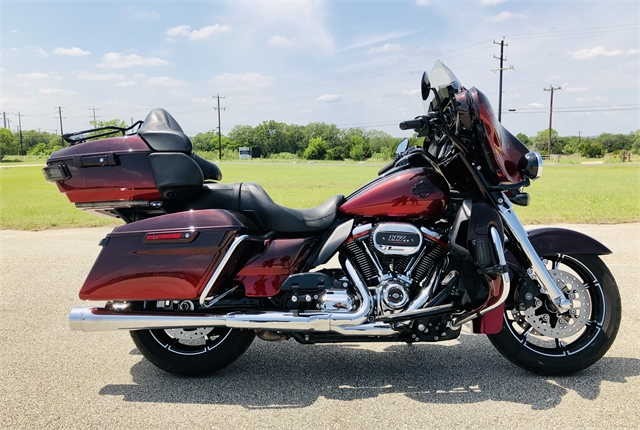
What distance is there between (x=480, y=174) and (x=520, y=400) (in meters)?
1.50

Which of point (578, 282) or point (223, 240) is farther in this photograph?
point (578, 282)

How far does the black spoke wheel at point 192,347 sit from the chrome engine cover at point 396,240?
3.69 ft

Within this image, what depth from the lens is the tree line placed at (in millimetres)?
72250

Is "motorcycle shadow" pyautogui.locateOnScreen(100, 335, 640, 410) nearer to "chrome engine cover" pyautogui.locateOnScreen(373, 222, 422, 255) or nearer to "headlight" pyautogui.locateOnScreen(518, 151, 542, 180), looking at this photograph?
"chrome engine cover" pyautogui.locateOnScreen(373, 222, 422, 255)

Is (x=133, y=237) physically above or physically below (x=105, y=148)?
below

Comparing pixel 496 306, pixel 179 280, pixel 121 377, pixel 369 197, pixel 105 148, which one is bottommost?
pixel 121 377

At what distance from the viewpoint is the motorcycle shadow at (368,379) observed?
319cm

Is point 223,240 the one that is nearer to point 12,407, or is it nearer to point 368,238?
point 368,238

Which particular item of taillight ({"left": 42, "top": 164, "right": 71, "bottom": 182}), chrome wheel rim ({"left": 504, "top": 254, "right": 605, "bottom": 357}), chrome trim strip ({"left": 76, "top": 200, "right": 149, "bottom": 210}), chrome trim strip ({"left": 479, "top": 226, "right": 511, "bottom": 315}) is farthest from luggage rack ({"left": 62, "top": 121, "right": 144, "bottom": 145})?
chrome wheel rim ({"left": 504, "top": 254, "right": 605, "bottom": 357})

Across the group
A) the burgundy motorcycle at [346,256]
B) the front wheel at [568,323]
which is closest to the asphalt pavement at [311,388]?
the front wheel at [568,323]

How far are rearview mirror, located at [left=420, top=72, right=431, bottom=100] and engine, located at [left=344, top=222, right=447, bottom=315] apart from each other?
1.15 meters

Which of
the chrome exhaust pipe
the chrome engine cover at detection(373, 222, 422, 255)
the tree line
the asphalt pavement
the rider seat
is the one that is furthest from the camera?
the tree line

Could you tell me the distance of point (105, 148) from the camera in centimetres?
333

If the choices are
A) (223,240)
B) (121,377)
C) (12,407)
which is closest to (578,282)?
(223,240)
